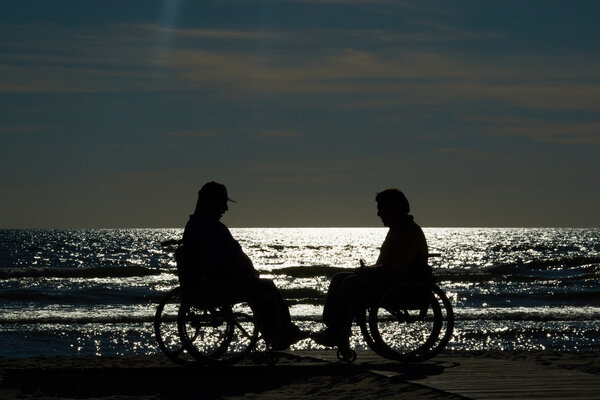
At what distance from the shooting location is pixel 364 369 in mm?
6309

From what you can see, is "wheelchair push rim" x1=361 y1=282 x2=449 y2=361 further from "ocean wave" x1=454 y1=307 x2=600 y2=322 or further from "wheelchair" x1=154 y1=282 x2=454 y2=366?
"ocean wave" x1=454 y1=307 x2=600 y2=322

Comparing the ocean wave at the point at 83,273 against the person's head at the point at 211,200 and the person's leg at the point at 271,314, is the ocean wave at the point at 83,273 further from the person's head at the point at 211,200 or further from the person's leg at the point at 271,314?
the person's leg at the point at 271,314

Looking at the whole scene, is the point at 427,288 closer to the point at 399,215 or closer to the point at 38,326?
the point at 399,215

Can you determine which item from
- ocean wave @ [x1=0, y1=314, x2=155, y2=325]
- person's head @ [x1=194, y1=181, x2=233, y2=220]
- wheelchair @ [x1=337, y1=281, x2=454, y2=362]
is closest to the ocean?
ocean wave @ [x1=0, y1=314, x2=155, y2=325]

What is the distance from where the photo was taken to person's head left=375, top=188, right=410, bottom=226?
21.7 feet

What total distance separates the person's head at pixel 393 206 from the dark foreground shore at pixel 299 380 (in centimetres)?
105

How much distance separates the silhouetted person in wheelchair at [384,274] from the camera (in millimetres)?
6473

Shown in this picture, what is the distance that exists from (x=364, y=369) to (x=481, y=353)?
2423 mm

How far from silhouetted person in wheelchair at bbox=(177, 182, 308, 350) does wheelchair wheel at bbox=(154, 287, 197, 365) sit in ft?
0.66

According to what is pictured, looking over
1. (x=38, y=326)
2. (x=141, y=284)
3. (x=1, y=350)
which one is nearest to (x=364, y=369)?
(x=1, y=350)

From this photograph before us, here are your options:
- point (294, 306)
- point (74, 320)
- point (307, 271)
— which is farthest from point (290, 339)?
point (307, 271)

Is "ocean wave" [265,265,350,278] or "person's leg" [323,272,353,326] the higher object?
"person's leg" [323,272,353,326]

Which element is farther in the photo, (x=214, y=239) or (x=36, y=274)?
(x=36, y=274)

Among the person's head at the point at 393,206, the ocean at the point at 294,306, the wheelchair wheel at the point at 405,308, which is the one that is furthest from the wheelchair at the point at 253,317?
the ocean at the point at 294,306
